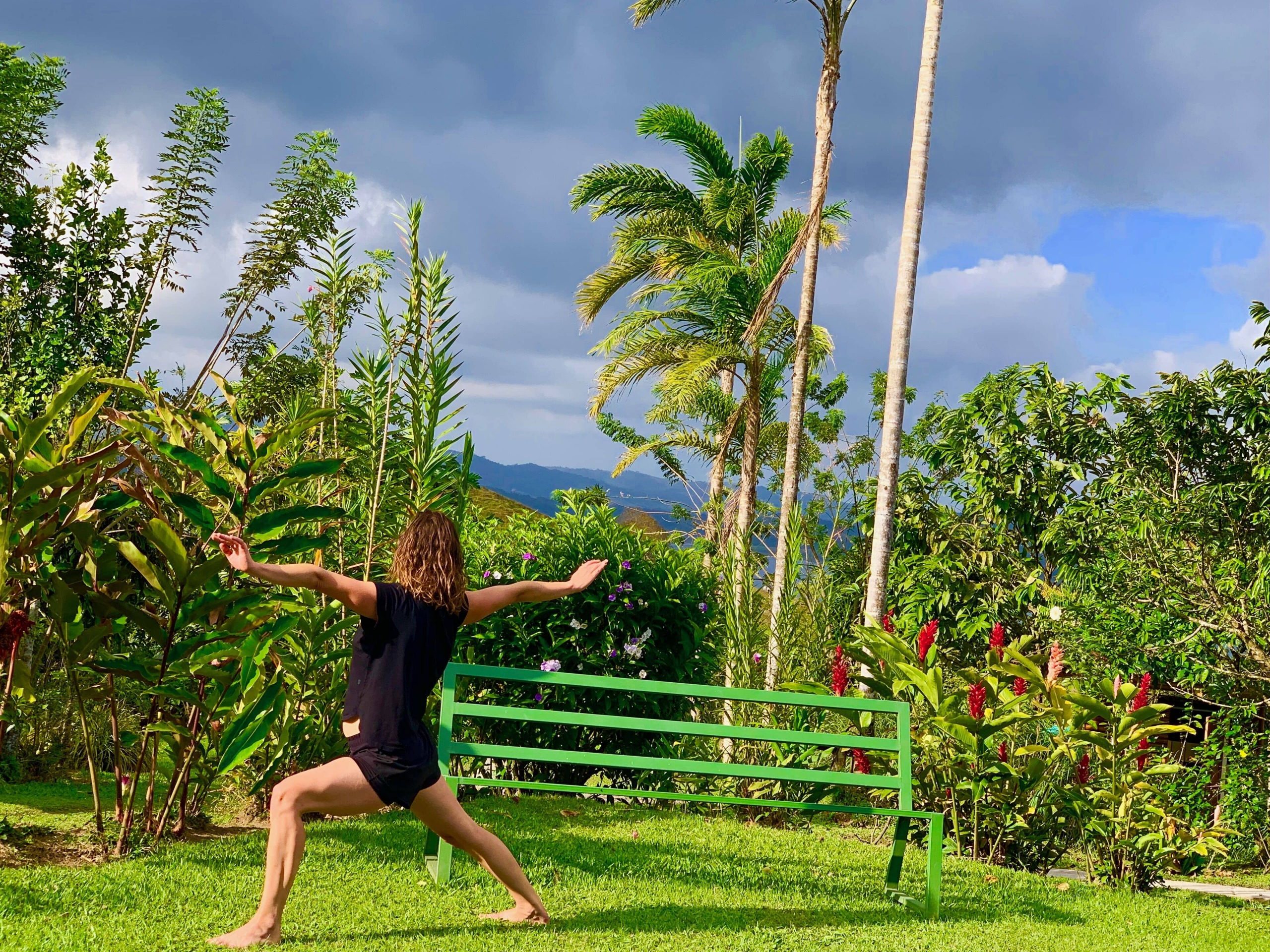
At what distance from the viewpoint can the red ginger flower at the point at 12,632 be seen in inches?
170

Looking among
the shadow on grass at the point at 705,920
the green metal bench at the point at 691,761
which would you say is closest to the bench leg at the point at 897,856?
the green metal bench at the point at 691,761

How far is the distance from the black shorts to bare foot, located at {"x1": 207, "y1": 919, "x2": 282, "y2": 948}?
0.54 meters

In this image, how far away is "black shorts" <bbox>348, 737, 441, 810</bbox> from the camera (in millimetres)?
3570

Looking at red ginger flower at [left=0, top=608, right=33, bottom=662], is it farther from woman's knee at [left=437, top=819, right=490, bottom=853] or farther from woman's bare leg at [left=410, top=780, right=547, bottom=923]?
woman's knee at [left=437, top=819, right=490, bottom=853]

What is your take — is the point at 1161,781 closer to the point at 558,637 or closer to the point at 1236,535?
the point at 1236,535

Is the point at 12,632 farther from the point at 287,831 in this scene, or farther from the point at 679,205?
the point at 679,205

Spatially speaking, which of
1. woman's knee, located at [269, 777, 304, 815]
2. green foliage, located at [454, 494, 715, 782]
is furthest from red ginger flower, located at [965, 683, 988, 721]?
woman's knee, located at [269, 777, 304, 815]

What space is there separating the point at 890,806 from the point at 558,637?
96.7 inches

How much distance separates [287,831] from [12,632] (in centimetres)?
174

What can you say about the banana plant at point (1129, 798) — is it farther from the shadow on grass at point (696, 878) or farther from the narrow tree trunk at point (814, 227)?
the narrow tree trunk at point (814, 227)

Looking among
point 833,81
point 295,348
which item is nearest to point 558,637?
point 833,81

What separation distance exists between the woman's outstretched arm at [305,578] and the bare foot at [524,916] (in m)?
1.27

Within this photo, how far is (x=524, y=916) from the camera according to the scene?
3.96 m

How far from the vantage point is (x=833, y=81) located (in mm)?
13078
